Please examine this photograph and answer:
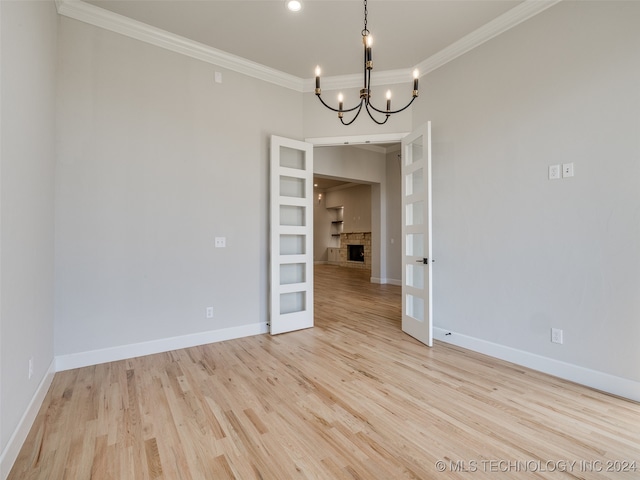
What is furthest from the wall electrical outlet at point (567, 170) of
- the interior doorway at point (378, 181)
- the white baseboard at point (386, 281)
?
the white baseboard at point (386, 281)

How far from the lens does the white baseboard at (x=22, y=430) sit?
1.43 m

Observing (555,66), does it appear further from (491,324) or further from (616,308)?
(491,324)

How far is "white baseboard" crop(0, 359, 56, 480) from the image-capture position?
1.43 meters

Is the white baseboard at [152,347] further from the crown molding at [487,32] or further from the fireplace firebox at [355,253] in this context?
the fireplace firebox at [355,253]

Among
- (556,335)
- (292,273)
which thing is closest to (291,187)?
(292,273)

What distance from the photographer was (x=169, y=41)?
305cm

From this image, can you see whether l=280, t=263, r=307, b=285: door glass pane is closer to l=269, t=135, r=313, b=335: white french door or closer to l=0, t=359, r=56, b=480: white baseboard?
l=269, t=135, r=313, b=335: white french door

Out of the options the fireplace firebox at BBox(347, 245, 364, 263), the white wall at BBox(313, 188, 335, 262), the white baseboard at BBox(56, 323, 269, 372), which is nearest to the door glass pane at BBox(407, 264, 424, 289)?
the white baseboard at BBox(56, 323, 269, 372)

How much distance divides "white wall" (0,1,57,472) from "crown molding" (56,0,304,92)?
28 centimetres

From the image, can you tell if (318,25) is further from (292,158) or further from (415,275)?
(415,275)

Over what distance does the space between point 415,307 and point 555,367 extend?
1388mm

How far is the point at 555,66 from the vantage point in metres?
2.47

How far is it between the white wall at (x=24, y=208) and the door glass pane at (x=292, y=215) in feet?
7.42

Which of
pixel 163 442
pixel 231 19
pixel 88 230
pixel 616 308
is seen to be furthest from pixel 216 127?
pixel 616 308
